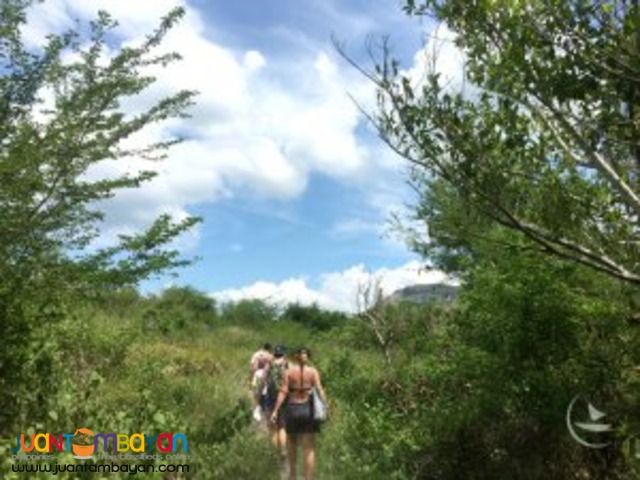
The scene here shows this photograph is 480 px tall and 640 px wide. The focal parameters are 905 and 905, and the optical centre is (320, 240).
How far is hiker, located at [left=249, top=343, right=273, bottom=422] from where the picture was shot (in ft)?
44.9

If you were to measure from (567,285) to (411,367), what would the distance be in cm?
433

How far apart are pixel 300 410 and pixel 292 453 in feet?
1.66

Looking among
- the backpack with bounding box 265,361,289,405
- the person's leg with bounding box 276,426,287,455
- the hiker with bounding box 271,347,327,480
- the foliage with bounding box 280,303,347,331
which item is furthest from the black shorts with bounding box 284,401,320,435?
the foliage with bounding box 280,303,347,331

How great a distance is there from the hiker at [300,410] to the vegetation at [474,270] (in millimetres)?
594

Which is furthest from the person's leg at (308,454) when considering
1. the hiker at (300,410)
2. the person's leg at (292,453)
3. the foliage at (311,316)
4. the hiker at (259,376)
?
the foliage at (311,316)

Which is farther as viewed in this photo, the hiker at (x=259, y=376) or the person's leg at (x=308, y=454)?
the hiker at (x=259, y=376)

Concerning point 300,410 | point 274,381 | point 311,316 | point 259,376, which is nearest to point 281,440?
point 300,410

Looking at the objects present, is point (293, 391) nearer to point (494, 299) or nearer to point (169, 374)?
point (494, 299)

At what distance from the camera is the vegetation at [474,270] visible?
727 cm

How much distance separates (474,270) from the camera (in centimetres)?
1147

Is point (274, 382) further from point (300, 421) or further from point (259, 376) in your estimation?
point (300, 421)

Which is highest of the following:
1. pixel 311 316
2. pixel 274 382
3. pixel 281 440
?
pixel 311 316

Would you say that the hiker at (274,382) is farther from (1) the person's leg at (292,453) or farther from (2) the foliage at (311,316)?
(2) the foliage at (311,316)

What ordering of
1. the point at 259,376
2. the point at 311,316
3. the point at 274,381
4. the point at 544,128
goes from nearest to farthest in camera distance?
the point at 544,128 < the point at 274,381 < the point at 259,376 < the point at 311,316
